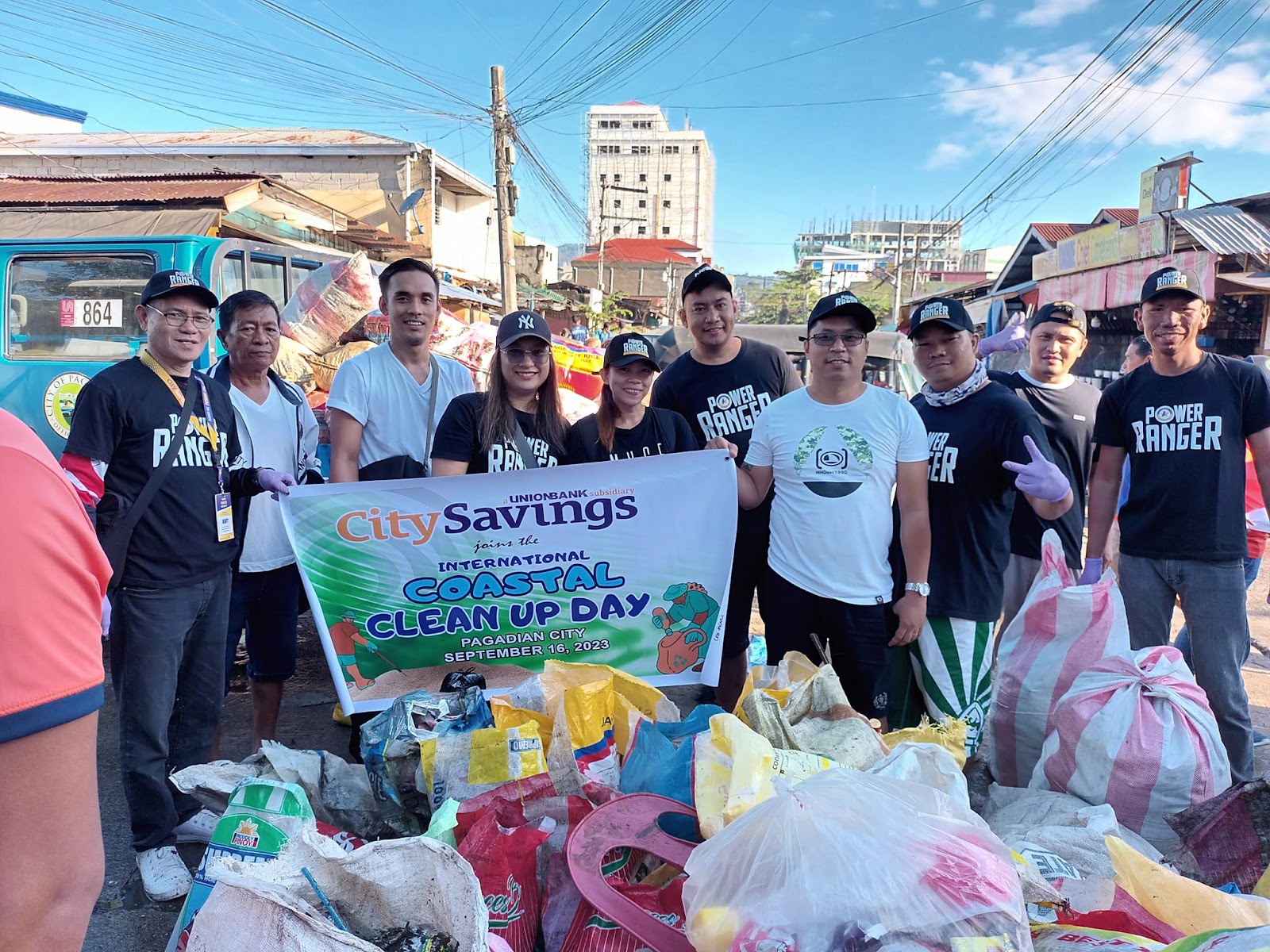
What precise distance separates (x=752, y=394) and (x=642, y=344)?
672 millimetres

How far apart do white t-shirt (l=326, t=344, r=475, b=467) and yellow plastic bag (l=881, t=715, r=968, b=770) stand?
2.06 m

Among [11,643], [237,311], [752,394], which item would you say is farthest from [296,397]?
[11,643]

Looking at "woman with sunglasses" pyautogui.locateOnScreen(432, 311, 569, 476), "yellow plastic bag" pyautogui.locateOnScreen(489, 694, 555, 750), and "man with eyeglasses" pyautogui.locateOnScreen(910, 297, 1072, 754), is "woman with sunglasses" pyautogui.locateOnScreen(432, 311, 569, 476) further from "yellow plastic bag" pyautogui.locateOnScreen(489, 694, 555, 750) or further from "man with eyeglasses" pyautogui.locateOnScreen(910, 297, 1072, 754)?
"man with eyeglasses" pyautogui.locateOnScreen(910, 297, 1072, 754)

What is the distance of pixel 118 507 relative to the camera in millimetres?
2537

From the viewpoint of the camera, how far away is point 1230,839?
2113 millimetres

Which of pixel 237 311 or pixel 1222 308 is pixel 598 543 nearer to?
pixel 237 311

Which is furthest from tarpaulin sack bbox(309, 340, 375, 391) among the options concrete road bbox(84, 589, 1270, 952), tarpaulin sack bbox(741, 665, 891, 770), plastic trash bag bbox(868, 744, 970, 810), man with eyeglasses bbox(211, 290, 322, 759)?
plastic trash bag bbox(868, 744, 970, 810)

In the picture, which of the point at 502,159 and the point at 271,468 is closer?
the point at 271,468

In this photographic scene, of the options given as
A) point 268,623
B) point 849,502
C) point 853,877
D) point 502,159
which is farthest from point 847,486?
point 502,159

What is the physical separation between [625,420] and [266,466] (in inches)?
57.9

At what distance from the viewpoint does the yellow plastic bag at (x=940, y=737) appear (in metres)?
2.28

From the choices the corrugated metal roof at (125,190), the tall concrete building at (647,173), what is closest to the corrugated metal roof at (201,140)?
the corrugated metal roof at (125,190)

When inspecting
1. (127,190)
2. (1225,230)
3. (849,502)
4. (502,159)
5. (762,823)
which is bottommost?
(762,823)

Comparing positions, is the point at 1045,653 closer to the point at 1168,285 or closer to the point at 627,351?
the point at 1168,285
